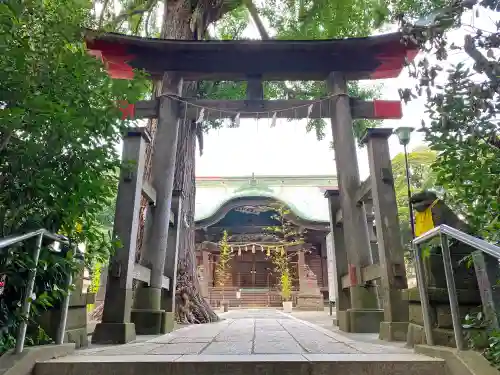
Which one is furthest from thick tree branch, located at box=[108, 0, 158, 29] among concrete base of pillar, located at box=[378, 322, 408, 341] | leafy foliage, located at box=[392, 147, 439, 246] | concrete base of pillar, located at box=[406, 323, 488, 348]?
leafy foliage, located at box=[392, 147, 439, 246]

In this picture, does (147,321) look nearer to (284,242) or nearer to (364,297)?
(364,297)

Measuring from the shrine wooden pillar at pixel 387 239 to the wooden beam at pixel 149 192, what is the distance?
264 centimetres

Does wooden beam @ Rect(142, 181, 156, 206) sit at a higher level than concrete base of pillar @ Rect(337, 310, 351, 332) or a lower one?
higher

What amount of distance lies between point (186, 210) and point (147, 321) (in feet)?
10.1

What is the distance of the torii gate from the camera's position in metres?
4.05

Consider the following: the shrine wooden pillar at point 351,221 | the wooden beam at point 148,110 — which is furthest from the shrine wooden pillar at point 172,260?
the shrine wooden pillar at point 351,221

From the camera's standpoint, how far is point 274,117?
5992mm

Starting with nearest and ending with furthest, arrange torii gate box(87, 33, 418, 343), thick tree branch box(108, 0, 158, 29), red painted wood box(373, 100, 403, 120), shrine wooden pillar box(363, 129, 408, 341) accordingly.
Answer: shrine wooden pillar box(363, 129, 408, 341) < torii gate box(87, 33, 418, 343) < red painted wood box(373, 100, 403, 120) < thick tree branch box(108, 0, 158, 29)

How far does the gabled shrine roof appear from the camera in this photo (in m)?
5.46

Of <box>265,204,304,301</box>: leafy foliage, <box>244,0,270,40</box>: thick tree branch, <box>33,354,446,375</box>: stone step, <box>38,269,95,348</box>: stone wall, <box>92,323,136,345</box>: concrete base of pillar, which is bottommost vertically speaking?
<box>33,354,446,375</box>: stone step

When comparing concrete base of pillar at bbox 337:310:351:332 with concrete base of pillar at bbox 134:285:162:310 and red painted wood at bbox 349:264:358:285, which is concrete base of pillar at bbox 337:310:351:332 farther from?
concrete base of pillar at bbox 134:285:162:310

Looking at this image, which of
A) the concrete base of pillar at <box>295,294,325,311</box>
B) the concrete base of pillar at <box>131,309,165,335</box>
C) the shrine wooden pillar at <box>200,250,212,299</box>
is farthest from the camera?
the shrine wooden pillar at <box>200,250,212,299</box>

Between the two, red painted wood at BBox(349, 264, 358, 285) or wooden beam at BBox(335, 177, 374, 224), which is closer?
wooden beam at BBox(335, 177, 374, 224)

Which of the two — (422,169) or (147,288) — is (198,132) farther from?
(422,169)
